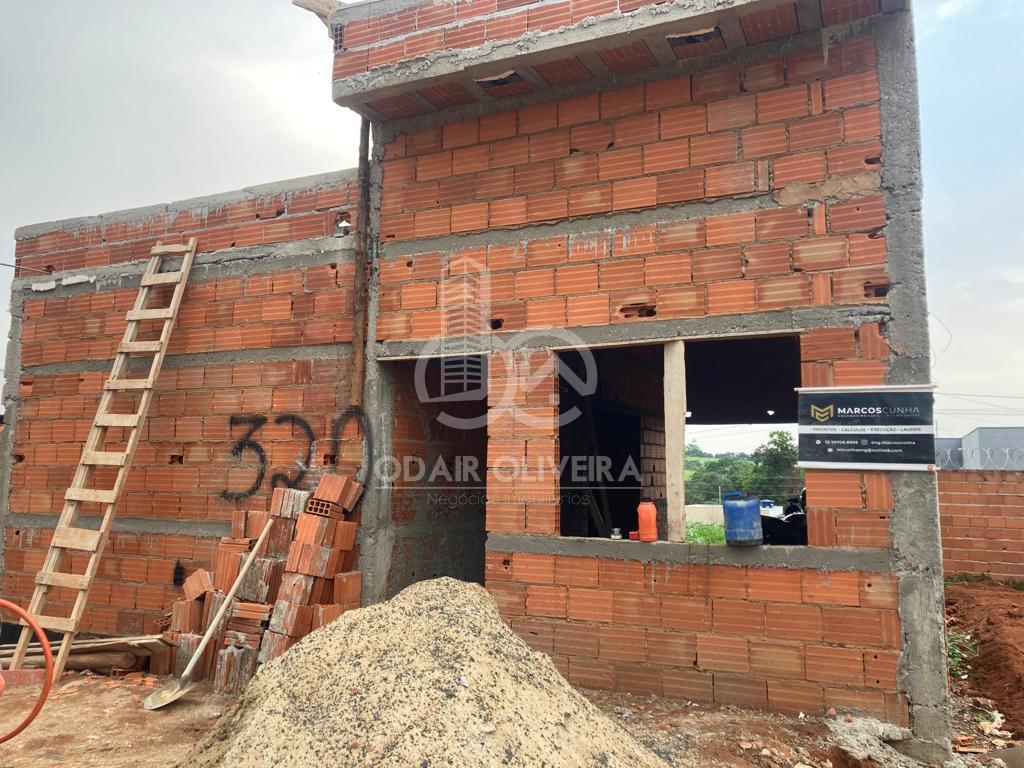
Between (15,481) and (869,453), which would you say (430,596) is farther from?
(15,481)

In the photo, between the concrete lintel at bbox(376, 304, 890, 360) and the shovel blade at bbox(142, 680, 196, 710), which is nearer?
the concrete lintel at bbox(376, 304, 890, 360)

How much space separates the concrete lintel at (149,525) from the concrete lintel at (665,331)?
214 centimetres

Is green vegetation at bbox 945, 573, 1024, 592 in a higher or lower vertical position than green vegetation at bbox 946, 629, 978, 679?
higher

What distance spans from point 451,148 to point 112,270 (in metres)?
3.65

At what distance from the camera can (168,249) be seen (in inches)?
242

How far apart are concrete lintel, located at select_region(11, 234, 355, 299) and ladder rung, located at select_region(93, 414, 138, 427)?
54.0 inches

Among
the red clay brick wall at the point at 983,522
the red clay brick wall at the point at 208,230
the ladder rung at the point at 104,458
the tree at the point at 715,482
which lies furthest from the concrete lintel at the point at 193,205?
the tree at the point at 715,482

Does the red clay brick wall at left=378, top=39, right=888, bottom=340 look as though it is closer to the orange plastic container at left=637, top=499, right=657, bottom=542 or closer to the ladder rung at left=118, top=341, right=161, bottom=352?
the orange plastic container at left=637, top=499, right=657, bottom=542

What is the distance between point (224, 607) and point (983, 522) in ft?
31.1

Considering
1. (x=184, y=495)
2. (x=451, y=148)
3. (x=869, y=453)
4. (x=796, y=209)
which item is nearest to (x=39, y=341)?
(x=184, y=495)

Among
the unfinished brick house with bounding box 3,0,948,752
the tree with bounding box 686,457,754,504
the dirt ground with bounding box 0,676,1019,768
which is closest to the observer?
the dirt ground with bounding box 0,676,1019,768

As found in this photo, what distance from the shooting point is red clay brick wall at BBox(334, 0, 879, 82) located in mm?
4129

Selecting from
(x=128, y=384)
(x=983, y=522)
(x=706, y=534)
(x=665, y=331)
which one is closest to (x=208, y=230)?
(x=128, y=384)

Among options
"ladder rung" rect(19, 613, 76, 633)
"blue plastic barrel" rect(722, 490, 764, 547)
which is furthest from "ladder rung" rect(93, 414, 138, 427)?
"blue plastic barrel" rect(722, 490, 764, 547)
